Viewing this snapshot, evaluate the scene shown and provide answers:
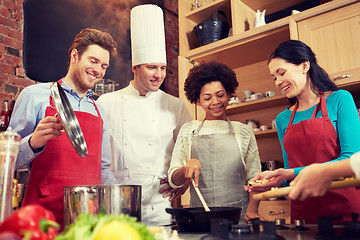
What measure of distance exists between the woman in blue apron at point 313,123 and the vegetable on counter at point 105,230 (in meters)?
1.08

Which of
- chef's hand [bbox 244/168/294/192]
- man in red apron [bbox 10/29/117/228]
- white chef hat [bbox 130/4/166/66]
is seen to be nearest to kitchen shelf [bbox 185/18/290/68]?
white chef hat [bbox 130/4/166/66]

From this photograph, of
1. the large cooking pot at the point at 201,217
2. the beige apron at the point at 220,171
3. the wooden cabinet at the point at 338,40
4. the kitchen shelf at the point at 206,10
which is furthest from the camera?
the kitchen shelf at the point at 206,10

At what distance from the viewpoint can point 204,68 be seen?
1853 millimetres

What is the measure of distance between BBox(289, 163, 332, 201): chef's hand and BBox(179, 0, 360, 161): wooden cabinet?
148 centimetres

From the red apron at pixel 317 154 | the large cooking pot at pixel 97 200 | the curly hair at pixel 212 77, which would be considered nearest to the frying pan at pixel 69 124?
the large cooking pot at pixel 97 200

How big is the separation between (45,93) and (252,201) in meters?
1.14

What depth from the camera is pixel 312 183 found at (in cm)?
86

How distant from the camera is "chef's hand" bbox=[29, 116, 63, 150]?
3.67 ft

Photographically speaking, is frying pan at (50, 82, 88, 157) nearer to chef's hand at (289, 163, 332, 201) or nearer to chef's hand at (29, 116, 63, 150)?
chef's hand at (29, 116, 63, 150)

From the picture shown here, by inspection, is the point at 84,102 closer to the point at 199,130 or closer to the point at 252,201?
the point at 199,130

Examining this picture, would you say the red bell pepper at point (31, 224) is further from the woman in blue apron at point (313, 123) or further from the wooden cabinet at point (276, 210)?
the wooden cabinet at point (276, 210)

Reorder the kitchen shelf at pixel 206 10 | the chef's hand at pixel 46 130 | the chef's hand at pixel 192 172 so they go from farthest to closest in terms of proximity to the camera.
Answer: the kitchen shelf at pixel 206 10, the chef's hand at pixel 192 172, the chef's hand at pixel 46 130

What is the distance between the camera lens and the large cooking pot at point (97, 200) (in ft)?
2.75

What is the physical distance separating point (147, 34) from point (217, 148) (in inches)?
34.8
